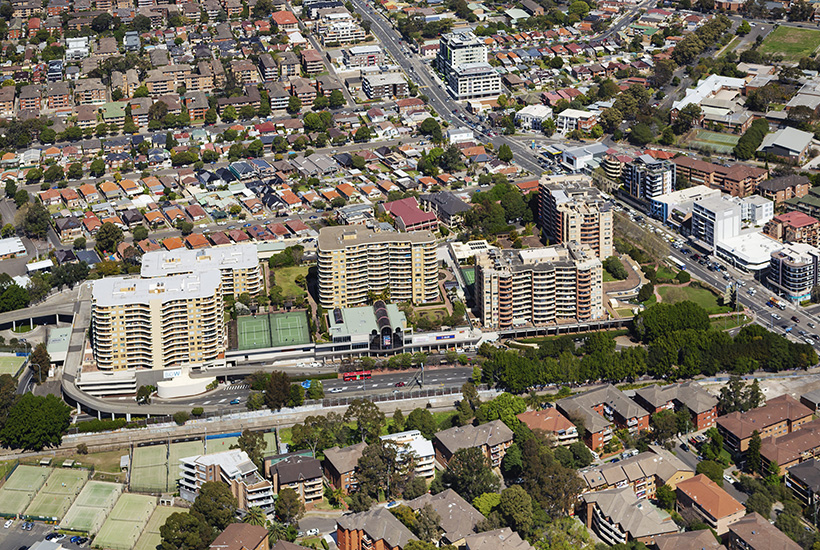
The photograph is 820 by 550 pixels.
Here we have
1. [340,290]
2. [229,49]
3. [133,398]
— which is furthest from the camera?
[229,49]

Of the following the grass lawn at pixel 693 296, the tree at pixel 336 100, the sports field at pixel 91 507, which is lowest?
the grass lawn at pixel 693 296

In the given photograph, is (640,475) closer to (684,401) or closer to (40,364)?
(684,401)

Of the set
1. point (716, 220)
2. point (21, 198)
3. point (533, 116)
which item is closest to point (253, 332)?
point (21, 198)

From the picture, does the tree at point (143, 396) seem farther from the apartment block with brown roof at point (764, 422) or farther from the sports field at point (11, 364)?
the apartment block with brown roof at point (764, 422)

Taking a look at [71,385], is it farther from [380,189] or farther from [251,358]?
[380,189]

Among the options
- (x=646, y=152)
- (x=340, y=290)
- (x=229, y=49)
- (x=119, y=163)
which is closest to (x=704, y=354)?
(x=340, y=290)

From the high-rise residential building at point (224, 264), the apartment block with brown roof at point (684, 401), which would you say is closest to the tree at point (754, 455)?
the apartment block with brown roof at point (684, 401)
